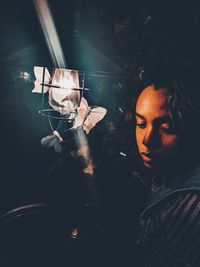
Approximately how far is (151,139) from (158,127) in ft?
0.56

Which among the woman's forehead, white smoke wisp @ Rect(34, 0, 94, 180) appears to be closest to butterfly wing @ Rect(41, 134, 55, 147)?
white smoke wisp @ Rect(34, 0, 94, 180)

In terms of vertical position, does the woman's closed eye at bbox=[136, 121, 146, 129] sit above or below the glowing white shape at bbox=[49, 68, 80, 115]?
below

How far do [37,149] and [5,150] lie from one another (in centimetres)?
58

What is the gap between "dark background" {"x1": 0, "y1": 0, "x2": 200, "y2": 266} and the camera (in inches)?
157

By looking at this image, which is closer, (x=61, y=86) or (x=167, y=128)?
(x=167, y=128)

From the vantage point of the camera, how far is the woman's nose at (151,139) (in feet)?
10.1

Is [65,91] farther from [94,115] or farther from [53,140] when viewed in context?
[53,140]

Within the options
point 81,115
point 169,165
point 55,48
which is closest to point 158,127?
point 169,165

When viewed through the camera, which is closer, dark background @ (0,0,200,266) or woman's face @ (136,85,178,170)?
woman's face @ (136,85,178,170)

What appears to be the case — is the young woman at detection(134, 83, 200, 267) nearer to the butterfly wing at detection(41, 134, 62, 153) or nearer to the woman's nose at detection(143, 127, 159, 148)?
the woman's nose at detection(143, 127, 159, 148)

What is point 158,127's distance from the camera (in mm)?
3109

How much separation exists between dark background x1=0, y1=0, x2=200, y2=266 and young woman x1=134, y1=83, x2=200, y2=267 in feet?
2.75

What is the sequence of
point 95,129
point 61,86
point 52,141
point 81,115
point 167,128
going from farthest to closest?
point 95,129, point 52,141, point 81,115, point 61,86, point 167,128

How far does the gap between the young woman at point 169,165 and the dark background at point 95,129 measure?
84cm
